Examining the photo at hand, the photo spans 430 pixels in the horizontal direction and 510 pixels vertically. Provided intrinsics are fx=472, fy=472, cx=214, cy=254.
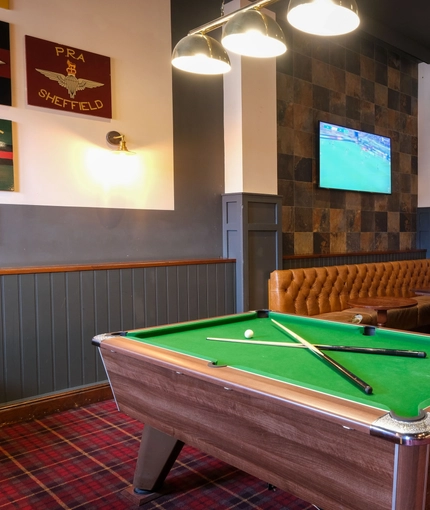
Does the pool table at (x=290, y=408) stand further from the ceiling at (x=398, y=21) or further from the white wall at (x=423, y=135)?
the white wall at (x=423, y=135)

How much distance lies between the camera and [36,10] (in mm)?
3303

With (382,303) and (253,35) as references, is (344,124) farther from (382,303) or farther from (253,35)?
(253,35)

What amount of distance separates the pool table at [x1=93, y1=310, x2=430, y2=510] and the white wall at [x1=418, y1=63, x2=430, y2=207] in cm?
506

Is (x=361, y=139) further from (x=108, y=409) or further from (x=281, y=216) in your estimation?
(x=108, y=409)

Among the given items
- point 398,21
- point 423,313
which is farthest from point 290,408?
point 398,21

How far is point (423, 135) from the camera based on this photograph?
22.1ft

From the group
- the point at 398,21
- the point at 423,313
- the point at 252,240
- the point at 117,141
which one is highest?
the point at 398,21

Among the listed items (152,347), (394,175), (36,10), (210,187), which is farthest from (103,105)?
(394,175)

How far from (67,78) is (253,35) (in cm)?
170

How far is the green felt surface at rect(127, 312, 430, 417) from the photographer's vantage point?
147 centimetres

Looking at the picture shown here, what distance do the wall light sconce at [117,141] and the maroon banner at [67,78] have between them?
0.14 meters

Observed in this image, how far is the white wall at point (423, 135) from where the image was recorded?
6656 mm

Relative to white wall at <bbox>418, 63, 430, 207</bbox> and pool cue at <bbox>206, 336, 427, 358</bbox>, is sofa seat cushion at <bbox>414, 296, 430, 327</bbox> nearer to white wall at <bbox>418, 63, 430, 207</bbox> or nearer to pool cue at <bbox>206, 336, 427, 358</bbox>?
white wall at <bbox>418, 63, 430, 207</bbox>

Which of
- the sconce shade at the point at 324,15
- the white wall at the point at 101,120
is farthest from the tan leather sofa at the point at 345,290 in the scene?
the sconce shade at the point at 324,15
